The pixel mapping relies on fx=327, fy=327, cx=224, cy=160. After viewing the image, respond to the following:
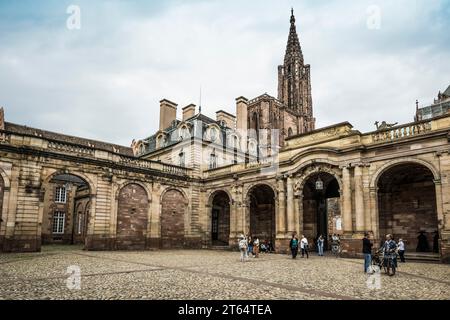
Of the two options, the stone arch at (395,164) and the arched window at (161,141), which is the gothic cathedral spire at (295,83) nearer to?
the arched window at (161,141)

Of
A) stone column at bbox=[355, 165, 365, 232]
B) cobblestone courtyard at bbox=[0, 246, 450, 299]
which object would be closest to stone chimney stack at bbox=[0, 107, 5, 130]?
cobblestone courtyard at bbox=[0, 246, 450, 299]

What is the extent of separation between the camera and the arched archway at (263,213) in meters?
28.1

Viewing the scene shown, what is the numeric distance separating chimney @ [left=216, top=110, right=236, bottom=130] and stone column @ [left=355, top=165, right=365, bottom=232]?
21.1 m

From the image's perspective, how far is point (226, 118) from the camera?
127 ft

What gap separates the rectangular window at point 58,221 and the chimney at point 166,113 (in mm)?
14728

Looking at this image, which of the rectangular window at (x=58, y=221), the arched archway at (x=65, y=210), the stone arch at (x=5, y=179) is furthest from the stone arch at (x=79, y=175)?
the rectangular window at (x=58, y=221)

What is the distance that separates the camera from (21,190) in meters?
19.5

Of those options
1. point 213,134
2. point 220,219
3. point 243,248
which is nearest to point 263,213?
point 220,219

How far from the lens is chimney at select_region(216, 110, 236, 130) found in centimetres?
3844

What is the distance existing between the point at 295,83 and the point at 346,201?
44351 mm

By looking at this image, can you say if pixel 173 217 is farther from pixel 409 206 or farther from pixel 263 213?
pixel 409 206
